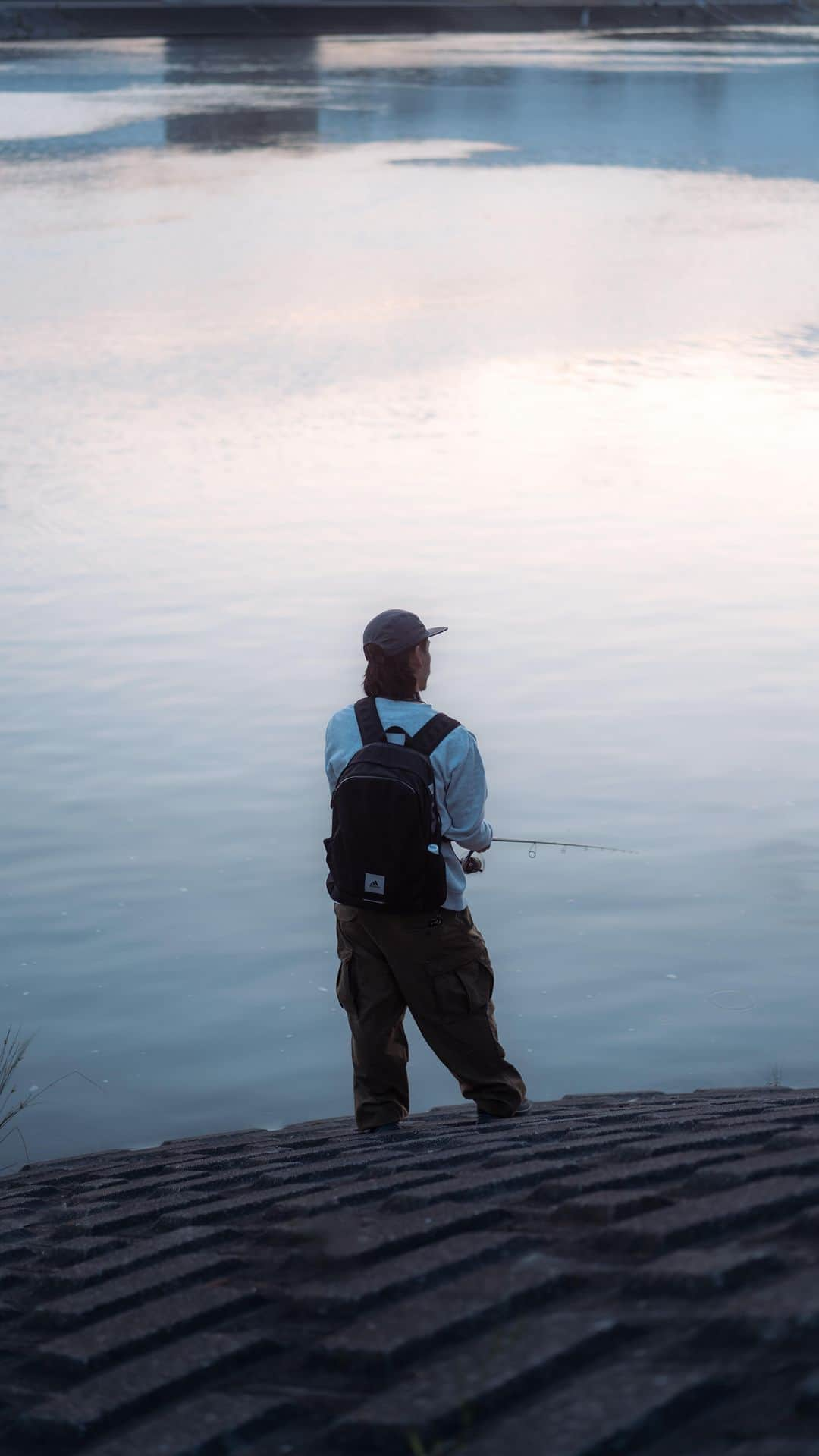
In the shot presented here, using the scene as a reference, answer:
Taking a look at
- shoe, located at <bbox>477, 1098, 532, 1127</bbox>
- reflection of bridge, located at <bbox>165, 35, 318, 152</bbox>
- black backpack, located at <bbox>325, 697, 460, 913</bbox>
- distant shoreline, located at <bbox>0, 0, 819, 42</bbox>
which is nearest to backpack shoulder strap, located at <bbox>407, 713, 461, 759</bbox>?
black backpack, located at <bbox>325, 697, 460, 913</bbox>

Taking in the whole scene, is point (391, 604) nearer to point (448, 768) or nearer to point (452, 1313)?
point (448, 768)

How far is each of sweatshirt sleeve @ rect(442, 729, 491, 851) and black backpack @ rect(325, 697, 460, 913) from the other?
2.9 inches

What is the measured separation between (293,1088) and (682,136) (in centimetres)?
4393

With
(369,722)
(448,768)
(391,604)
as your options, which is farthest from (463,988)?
(391,604)

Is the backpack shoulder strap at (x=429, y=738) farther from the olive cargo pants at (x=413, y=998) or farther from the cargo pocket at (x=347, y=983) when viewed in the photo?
the cargo pocket at (x=347, y=983)

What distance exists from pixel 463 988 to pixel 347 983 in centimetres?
34

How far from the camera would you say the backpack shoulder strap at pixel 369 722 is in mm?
4785

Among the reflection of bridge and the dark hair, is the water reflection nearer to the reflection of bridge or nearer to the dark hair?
the reflection of bridge

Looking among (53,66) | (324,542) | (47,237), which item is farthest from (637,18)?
(324,542)

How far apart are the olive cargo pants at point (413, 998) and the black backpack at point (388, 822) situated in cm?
14

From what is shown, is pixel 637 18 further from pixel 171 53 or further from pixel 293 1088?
pixel 293 1088

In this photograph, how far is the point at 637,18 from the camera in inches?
3590

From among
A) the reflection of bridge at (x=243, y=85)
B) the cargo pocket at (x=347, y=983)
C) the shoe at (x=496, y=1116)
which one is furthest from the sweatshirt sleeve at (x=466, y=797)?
the reflection of bridge at (x=243, y=85)

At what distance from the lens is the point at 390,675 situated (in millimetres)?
4820
